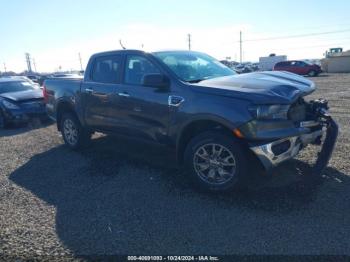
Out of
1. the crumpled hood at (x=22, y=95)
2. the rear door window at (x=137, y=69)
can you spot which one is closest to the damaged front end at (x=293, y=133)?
the rear door window at (x=137, y=69)

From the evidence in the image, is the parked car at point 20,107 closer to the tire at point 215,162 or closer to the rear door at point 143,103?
the rear door at point 143,103

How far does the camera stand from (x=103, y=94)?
5605mm

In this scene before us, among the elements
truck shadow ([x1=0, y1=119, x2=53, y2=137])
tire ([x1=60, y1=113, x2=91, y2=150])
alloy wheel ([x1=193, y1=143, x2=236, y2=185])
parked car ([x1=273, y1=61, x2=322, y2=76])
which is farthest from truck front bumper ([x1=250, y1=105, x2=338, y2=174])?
parked car ([x1=273, y1=61, x2=322, y2=76])

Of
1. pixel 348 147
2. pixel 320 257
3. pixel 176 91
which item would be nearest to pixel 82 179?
pixel 176 91

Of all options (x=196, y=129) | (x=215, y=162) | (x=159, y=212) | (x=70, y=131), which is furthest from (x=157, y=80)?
(x=70, y=131)

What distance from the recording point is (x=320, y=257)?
2805mm

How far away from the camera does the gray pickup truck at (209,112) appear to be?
148 inches

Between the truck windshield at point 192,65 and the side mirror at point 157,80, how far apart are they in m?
0.22

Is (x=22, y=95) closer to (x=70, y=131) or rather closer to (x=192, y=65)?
(x=70, y=131)

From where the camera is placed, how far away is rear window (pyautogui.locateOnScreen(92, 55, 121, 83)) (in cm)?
548

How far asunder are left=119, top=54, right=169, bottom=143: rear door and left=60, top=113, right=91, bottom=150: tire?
1710 mm

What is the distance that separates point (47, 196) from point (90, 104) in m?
2.08

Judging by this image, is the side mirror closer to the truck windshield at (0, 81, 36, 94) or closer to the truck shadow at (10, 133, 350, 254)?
the truck shadow at (10, 133, 350, 254)

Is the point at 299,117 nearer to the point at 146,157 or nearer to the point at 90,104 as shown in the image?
the point at 146,157
